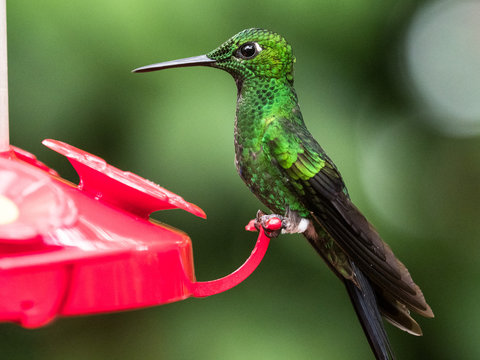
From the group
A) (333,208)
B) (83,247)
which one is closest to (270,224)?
(333,208)

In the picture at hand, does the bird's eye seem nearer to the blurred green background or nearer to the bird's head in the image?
the bird's head

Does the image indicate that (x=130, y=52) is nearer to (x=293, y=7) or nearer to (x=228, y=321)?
(x=293, y=7)

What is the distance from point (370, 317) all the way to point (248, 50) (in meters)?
0.81

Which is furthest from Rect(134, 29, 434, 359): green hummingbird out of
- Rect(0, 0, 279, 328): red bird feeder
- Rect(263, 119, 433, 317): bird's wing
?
Rect(0, 0, 279, 328): red bird feeder

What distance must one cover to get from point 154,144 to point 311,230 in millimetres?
944

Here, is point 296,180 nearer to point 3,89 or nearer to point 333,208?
point 333,208

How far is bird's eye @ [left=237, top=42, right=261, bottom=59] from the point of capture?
1.67 m

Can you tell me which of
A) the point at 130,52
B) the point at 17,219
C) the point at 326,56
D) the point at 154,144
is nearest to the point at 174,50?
the point at 130,52

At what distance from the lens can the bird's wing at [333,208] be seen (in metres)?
1.60

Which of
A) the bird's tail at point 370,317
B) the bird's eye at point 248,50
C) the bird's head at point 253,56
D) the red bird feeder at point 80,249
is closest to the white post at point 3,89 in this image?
the red bird feeder at point 80,249

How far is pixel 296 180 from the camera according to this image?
5.60ft

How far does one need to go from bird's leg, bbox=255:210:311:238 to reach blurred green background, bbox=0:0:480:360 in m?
0.71

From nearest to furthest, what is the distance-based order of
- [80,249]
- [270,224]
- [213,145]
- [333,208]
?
[80,249], [270,224], [333,208], [213,145]

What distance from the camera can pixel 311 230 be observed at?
189cm
